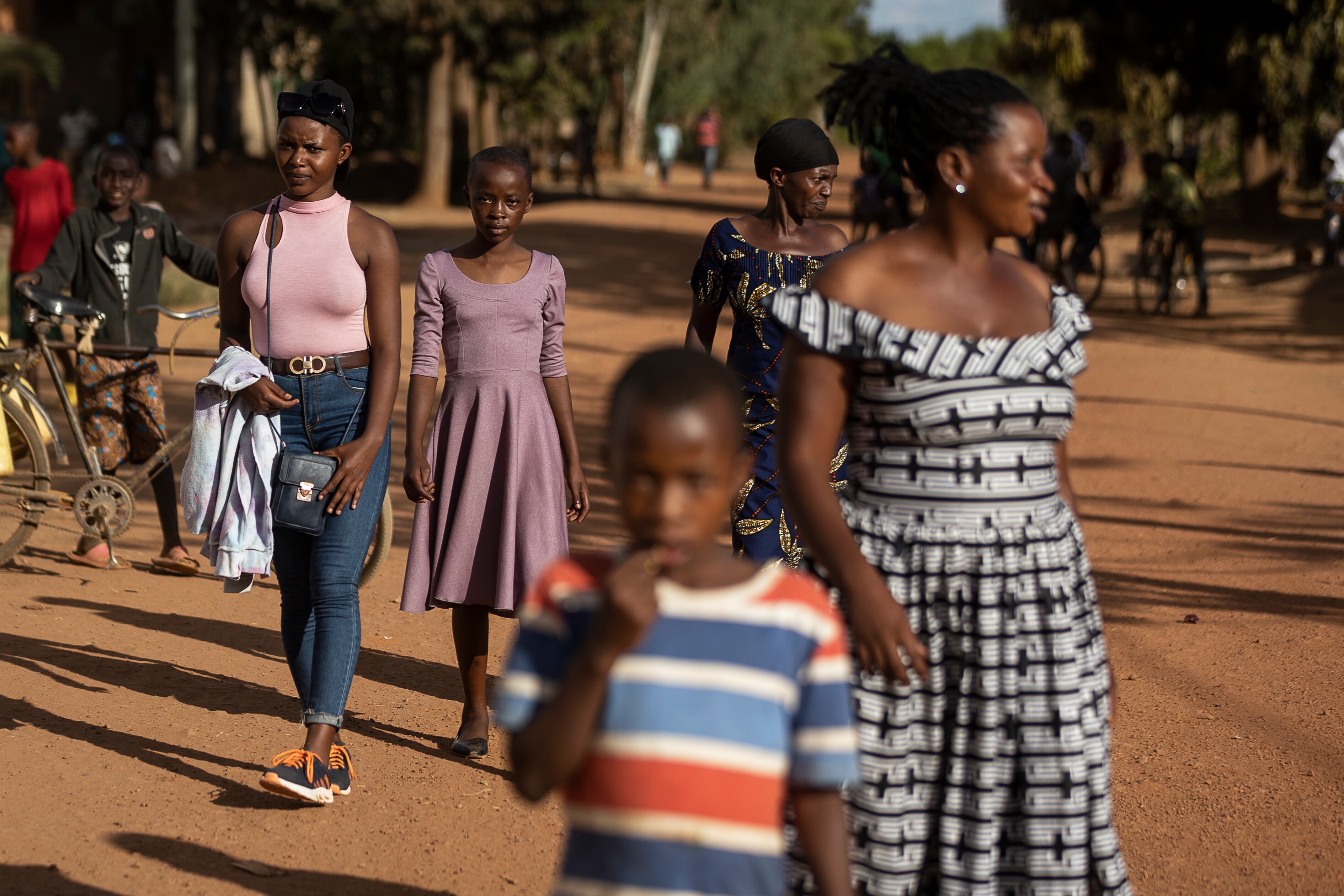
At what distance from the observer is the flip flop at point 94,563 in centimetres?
680

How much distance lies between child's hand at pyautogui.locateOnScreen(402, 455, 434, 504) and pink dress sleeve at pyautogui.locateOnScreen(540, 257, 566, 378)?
50 centimetres

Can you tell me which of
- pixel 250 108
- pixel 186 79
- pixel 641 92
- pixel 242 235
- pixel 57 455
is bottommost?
pixel 57 455

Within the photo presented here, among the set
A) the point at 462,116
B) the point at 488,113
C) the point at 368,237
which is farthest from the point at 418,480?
the point at 488,113

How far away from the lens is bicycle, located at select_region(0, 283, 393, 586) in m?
6.38

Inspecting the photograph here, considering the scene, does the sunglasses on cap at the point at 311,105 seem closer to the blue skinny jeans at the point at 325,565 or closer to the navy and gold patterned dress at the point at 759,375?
the blue skinny jeans at the point at 325,565

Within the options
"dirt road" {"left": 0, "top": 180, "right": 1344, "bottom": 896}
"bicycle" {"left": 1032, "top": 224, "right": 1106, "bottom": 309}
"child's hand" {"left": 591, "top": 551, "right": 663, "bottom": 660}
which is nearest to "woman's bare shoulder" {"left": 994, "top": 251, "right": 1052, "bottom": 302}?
"child's hand" {"left": 591, "top": 551, "right": 663, "bottom": 660}

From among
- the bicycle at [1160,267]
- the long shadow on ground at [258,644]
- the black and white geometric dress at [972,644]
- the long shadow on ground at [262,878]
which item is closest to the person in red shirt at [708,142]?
the bicycle at [1160,267]

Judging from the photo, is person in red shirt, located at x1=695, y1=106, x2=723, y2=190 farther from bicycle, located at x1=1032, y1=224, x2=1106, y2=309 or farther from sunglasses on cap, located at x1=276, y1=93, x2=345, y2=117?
sunglasses on cap, located at x1=276, y1=93, x2=345, y2=117

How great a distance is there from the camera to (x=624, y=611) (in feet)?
5.72

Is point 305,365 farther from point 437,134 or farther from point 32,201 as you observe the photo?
point 437,134

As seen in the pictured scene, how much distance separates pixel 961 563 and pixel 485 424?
2.22 meters

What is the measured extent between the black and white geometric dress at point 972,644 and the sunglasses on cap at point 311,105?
1.99m

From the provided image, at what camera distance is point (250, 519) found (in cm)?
403

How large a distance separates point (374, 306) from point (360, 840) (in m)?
1.51
